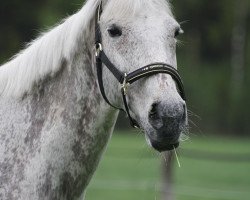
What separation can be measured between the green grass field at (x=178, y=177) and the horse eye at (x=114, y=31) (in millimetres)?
4779

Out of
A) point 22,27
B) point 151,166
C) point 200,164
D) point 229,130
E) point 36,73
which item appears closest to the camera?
point 36,73

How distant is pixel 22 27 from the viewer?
36562 millimetres

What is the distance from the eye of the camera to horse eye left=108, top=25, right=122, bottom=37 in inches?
139

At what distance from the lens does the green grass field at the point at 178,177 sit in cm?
1134

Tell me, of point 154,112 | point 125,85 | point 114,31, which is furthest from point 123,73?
point 154,112

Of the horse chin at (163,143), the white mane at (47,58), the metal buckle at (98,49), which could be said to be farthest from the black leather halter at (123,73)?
the horse chin at (163,143)

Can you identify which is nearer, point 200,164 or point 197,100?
point 200,164

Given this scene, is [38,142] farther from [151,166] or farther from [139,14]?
[151,166]

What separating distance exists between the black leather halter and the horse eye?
0.11m

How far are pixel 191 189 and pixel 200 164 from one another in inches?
243

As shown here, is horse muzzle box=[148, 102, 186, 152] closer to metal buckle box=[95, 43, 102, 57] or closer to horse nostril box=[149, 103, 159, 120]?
horse nostril box=[149, 103, 159, 120]

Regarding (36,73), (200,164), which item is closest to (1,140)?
(36,73)

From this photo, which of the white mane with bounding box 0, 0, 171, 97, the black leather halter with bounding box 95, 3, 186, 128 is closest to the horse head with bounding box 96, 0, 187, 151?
the black leather halter with bounding box 95, 3, 186, 128

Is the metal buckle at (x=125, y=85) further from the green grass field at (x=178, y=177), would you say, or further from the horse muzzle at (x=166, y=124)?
the green grass field at (x=178, y=177)
